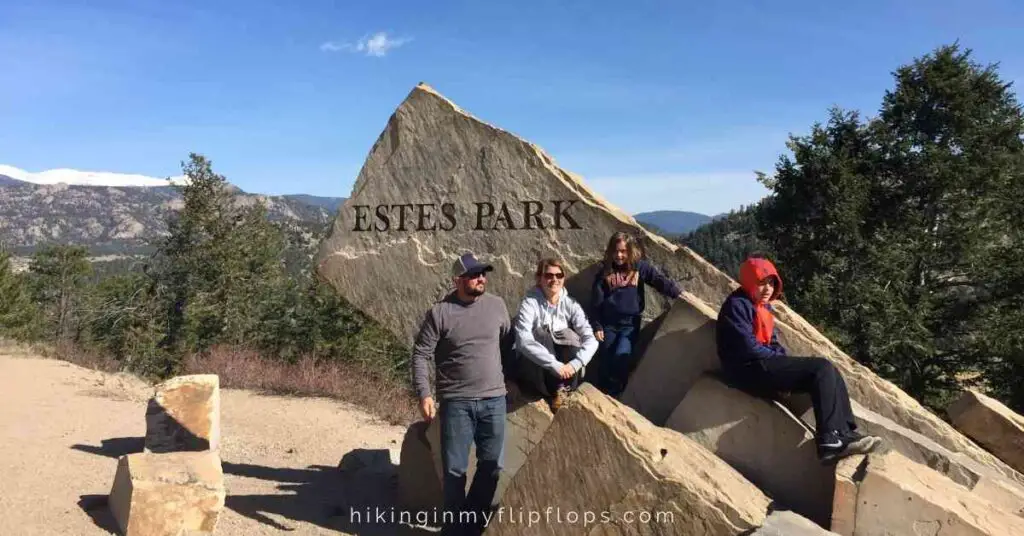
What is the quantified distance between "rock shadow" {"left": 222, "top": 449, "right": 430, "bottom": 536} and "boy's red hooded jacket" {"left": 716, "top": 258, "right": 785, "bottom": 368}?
2.65 metres

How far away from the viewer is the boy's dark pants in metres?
3.71

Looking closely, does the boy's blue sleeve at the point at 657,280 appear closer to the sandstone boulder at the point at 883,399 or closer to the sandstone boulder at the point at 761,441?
the sandstone boulder at the point at 761,441

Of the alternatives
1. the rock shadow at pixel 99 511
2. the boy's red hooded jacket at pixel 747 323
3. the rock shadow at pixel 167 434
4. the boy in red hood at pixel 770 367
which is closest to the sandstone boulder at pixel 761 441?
the boy in red hood at pixel 770 367

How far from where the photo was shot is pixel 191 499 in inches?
172

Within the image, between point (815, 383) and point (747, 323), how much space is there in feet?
1.64

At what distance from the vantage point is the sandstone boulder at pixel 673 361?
4590 mm

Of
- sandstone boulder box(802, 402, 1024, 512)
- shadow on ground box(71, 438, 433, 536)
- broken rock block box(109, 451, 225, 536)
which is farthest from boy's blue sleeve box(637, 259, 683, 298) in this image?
broken rock block box(109, 451, 225, 536)

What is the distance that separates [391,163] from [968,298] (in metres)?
18.5

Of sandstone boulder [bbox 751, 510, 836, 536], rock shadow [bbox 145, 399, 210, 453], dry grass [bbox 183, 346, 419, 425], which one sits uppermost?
sandstone boulder [bbox 751, 510, 836, 536]

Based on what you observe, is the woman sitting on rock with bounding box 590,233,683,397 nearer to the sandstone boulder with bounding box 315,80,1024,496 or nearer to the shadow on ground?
the sandstone boulder with bounding box 315,80,1024,496

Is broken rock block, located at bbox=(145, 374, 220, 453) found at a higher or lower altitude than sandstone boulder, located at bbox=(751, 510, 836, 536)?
lower

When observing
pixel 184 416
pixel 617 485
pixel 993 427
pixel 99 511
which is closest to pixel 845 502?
pixel 617 485

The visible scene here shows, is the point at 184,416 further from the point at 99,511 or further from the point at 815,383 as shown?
the point at 815,383

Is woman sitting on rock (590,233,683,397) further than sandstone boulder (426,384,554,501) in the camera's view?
Yes
